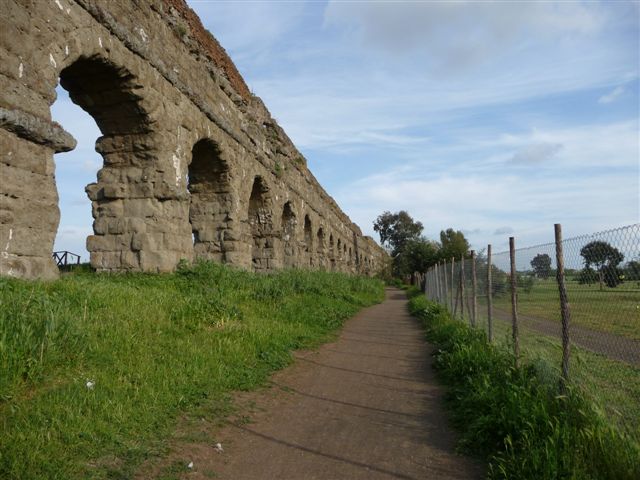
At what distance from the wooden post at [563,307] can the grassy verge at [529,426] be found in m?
0.19

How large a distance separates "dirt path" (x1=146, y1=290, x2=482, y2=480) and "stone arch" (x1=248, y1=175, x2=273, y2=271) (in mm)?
8274

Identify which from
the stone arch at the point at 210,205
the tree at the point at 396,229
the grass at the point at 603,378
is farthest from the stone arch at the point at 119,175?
the tree at the point at 396,229

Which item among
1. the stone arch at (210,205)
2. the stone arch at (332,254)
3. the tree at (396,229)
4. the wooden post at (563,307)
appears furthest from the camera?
the tree at (396,229)

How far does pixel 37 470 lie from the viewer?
2793 mm

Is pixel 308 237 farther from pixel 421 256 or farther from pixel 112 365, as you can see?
pixel 421 256

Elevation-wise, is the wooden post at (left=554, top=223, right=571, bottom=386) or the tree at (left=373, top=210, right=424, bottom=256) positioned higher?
the tree at (left=373, top=210, right=424, bottom=256)

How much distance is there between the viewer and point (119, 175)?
8492 mm

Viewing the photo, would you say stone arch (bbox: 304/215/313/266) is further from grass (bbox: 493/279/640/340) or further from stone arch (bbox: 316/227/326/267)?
grass (bbox: 493/279/640/340)

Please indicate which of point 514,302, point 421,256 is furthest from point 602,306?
point 421,256

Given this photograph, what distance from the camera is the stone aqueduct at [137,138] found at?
5531 mm

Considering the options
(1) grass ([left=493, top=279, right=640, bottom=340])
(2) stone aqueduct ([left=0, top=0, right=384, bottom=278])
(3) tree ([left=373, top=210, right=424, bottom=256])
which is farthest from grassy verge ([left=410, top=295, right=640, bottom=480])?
(3) tree ([left=373, top=210, right=424, bottom=256])

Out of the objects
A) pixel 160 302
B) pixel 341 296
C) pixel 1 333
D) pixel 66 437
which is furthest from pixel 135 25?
pixel 341 296

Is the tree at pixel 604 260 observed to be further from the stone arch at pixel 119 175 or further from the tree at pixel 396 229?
the tree at pixel 396 229

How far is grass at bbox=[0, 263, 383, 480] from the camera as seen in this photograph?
3122 mm
